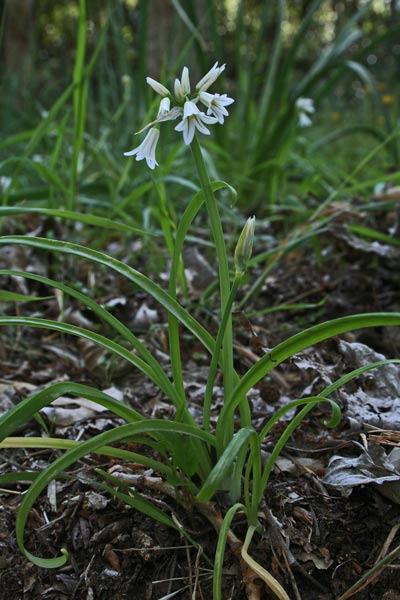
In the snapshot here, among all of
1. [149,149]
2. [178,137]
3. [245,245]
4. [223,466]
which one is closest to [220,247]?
[245,245]

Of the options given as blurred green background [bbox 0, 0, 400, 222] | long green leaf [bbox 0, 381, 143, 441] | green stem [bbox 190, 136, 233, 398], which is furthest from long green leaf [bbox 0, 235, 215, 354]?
blurred green background [bbox 0, 0, 400, 222]

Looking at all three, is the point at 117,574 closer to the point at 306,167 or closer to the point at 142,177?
the point at 142,177

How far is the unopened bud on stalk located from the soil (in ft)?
1.12

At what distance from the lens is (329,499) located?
3.51 feet

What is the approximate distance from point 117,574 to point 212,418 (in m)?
0.42

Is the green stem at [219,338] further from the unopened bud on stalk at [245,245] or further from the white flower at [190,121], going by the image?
the white flower at [190,121]

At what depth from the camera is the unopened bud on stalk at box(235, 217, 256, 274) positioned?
2.83 ft

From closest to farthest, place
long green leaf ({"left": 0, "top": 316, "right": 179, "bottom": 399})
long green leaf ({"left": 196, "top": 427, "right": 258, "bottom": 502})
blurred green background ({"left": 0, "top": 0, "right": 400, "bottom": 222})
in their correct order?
long green leaf ({"left": 196, "top": 427, "right": 258, "bottom": 502}) → long green leaf ({"left": 0, "top": 316, "right": 179, "bottom": 399}) → blurred green background ({"left": 0, "top": 0, "right": 400, "bottom": 222})

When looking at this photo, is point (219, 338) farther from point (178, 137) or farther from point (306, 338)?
point (178, 137)

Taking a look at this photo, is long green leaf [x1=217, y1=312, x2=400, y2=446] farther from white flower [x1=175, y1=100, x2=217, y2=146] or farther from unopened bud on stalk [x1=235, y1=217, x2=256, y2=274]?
white flower [x1=175, y1=100, x2=217, y2=146]

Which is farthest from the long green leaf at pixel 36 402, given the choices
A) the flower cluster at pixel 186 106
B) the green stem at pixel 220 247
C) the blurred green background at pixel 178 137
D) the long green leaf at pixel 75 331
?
the blurred green background at pixel 178 137

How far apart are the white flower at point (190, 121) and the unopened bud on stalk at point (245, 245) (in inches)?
5.7

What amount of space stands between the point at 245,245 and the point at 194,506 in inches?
19.4

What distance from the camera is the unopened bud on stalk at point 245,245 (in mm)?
861
